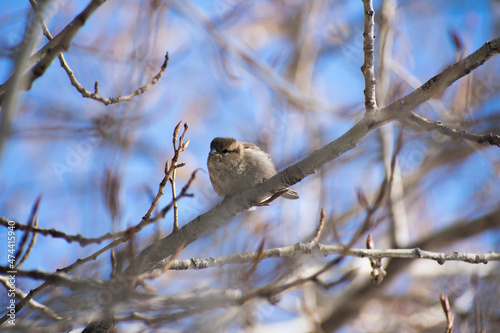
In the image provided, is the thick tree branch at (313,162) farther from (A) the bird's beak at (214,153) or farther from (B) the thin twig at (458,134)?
(A) the bird's beak at (214,153)

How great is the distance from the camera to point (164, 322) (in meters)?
2.49

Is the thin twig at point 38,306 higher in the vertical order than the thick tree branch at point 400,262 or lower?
lower

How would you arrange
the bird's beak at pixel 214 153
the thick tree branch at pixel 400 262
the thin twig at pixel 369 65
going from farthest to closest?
the thick tree branch at pixel 400 262 → the bird's beak at pixel 214 153 → the thin twig at pixel 369 65

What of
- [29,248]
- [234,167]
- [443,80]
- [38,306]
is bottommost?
[38,306]

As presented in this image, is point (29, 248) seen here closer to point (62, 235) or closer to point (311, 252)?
point (62, 235)

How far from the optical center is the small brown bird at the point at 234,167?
4.40 metres

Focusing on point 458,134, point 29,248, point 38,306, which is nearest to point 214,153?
point 29,248

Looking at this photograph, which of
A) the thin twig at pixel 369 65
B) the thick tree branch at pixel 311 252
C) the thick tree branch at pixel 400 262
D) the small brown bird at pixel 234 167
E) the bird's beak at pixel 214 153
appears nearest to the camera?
the thin twig at pixel 369 65

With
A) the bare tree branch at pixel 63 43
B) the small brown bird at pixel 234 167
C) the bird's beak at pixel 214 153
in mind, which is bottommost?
the bare tree branch at pixel 63 43

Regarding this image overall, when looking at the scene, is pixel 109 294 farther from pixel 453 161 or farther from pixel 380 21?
pixel 453 161

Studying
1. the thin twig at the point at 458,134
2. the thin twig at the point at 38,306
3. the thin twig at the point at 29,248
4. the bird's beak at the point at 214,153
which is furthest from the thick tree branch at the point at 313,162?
the bird's beak at the point at 214,153

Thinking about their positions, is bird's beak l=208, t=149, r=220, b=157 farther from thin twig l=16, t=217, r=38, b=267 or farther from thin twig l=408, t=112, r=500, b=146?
thin twig l=408, t=112, r=500, b=146

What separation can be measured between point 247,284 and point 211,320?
323mm

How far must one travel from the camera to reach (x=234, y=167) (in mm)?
4422
